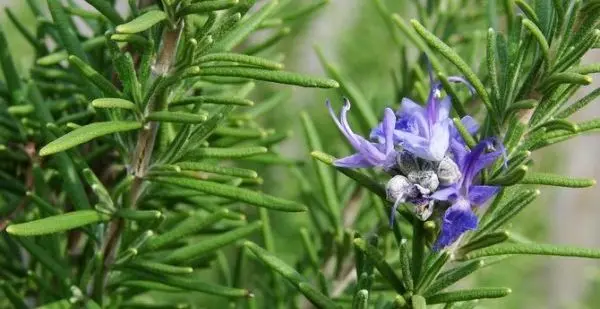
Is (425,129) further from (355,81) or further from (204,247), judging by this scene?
(355,81)

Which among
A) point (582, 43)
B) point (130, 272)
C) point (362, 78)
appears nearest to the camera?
point (582, 43)

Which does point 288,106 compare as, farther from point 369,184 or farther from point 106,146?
point 369,184

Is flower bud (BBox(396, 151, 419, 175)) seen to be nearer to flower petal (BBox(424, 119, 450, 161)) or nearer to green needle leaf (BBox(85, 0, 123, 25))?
flower petal (BBox(424, 119, 450, 161))

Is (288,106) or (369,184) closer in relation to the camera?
(369,184)

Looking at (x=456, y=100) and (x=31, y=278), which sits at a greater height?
(x=456, y=100)

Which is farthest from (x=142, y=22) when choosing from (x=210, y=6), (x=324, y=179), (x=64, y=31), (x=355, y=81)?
(x=355, y=81)

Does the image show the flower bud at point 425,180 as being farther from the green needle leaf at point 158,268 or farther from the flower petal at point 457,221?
the green needle leaf at point 158,268

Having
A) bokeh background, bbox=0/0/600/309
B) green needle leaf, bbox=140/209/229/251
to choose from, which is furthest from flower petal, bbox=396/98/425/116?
bokeh background, bbox=0/0/600/309

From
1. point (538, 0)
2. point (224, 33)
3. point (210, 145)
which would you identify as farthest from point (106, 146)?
point (538, 0)

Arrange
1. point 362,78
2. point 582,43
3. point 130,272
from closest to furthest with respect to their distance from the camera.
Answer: point 582,43
point 130,272
point 362,78
